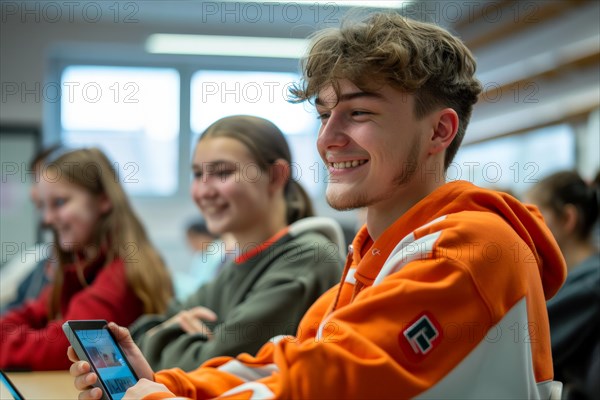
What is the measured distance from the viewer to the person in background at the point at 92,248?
2197 mm

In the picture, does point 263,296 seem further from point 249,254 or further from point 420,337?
point 420,337

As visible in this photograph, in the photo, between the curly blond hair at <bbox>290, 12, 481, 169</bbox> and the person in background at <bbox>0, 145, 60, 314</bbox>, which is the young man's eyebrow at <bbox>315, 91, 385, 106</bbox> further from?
the person in background at <bbox>0, 145, 60, 314</bbox>

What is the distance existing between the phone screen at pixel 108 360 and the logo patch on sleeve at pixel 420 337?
42cm

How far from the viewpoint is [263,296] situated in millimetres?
1681

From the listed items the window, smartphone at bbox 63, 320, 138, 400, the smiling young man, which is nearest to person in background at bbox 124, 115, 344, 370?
the smiling young man

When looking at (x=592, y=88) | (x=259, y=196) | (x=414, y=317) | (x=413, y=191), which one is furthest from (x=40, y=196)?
(x=592, y=88)

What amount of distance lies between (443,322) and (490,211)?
0.23m

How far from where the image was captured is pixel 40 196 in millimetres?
2438

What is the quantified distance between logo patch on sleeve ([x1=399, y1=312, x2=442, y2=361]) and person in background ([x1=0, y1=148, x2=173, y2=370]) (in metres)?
1.44

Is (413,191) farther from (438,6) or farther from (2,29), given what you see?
(2,29)

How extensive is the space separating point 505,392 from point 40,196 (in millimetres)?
1872

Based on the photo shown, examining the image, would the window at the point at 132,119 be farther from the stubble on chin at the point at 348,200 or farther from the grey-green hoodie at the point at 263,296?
the stubble on chin at the point at 348,200

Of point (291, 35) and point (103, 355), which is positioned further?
point (291, 35)

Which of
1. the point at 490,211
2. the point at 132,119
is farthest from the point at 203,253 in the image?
the point at 490,211
